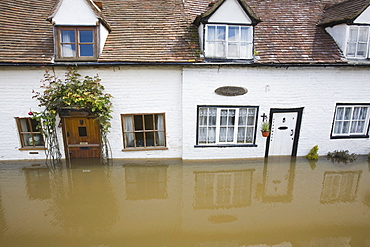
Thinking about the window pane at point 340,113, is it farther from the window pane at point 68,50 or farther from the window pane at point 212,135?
the window pane at point 68,50

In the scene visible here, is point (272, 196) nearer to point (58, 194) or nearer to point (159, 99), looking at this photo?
point (159, 99)

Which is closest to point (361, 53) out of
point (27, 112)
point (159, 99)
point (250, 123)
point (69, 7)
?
point (250, 123)

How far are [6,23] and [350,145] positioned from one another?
14.6 m

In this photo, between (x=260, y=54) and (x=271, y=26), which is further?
(x=271, y=26)

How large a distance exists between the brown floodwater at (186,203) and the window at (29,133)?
0.72m

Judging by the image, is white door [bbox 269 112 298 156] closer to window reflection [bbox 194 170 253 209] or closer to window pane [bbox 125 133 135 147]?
window reflection [bbox 194 170 253 209]

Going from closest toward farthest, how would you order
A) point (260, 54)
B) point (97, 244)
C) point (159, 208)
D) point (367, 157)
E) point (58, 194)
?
point (97, 244) → point (159, 208) → point (58, 194) → point (260, 54) → point (367, 157)

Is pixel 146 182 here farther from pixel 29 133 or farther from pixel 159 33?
pixel 159 33

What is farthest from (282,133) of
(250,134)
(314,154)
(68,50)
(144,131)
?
(68,50)

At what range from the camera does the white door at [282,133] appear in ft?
30.2

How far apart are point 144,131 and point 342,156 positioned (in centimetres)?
799

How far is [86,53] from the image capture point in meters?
8.39

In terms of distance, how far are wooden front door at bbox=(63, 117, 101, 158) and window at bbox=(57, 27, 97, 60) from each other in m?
2.28

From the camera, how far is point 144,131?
9.05m
